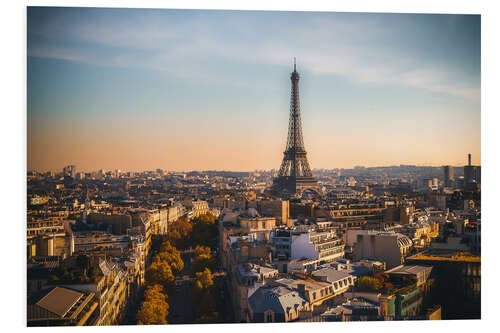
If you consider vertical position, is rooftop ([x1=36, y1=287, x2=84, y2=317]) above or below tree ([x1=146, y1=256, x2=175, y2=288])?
above

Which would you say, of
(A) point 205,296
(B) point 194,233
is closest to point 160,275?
(A) point 205,296

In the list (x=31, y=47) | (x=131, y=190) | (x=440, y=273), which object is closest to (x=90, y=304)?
(x=31, y=47)

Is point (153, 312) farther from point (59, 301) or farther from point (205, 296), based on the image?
point (59, 301)

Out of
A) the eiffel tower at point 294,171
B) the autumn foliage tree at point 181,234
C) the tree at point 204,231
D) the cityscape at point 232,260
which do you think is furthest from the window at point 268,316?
the eiffel tower at point 294,171

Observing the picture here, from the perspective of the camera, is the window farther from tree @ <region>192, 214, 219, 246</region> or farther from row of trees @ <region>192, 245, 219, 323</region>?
tree @ <region>192, 214, 219, 246</region>

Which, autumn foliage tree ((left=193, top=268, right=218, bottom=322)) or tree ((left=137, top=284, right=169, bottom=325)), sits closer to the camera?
tree ((left=137, top=284, right=169, bottom=325))

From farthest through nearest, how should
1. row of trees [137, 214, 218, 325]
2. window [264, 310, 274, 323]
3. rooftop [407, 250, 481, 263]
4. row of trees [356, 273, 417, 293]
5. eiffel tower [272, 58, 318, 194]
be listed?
eiffel tower [272, 58, 318, 194], rooftop [407, 250, 481, 263], row of trees [356, 273, 417, 293], row of trees [137, 214, 218, 325], window [264, 310, 274, 323]

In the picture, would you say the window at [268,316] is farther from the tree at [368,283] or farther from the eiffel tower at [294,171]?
the eiffel tower at [294,171]

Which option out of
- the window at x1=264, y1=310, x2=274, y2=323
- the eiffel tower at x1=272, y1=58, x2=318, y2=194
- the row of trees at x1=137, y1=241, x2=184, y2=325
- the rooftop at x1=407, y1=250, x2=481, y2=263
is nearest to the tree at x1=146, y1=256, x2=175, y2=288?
the row of trees at x1=137, y1=241, x2=184, y2=325
